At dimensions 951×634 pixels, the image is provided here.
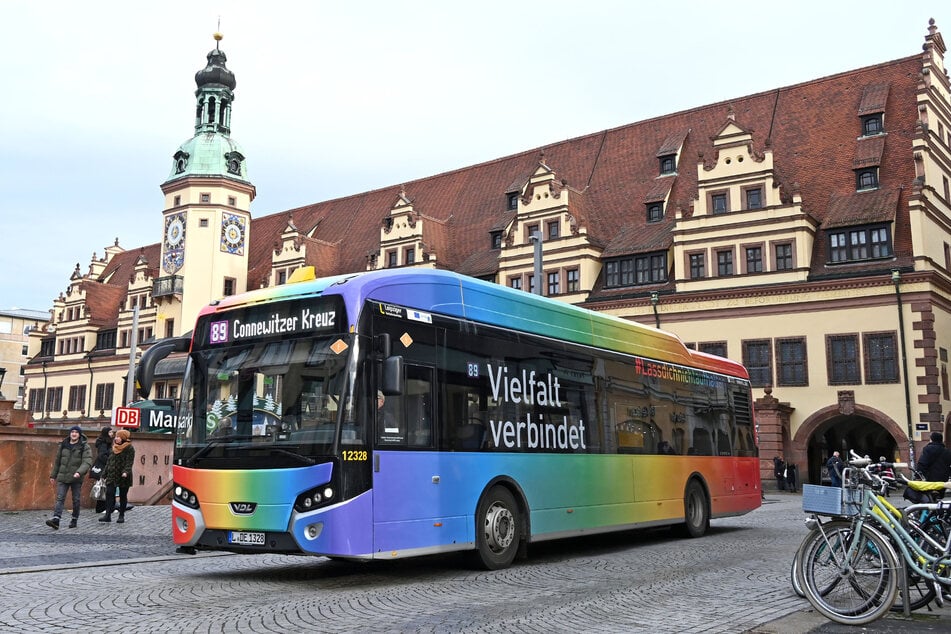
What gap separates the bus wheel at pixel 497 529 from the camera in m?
10.5

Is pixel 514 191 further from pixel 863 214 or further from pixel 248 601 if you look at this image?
pixel 248 601

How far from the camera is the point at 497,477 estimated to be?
10820 mm

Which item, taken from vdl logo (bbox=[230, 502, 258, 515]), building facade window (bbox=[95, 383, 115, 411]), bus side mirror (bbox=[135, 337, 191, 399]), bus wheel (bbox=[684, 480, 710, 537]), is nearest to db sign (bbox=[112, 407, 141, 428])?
bus side mirror (bbox=[135, 337, 191, 399])

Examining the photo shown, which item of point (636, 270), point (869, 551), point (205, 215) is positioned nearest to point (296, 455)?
point (869, 551)

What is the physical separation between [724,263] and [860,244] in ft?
16.5

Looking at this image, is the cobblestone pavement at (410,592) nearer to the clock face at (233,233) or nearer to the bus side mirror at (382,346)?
the bus side mirror at (382,346)

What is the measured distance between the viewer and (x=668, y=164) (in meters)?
41.9

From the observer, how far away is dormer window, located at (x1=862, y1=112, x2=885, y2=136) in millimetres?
36531

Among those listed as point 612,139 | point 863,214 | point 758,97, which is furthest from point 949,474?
point 612,139

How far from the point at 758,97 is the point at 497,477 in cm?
3621

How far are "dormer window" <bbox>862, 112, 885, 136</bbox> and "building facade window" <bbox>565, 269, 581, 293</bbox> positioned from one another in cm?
1287

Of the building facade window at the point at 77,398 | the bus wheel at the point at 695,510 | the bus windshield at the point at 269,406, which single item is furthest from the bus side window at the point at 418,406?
the building facade window at the point at 77,398

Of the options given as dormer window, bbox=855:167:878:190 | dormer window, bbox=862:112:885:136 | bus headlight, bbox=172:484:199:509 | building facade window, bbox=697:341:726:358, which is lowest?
bus headlight, bbox=172:484:199:509

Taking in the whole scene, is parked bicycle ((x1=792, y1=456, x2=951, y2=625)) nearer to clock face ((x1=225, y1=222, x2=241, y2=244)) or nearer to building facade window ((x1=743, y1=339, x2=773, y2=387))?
building facade window ((x1=743, y1=339, x2=773, y2=387))
